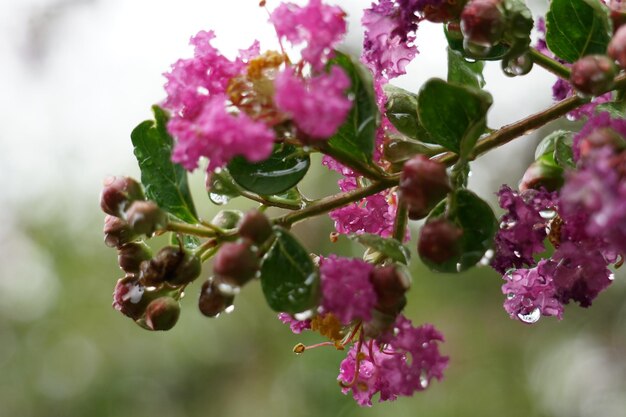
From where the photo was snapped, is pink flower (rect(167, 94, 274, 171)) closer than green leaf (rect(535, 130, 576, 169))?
Yes

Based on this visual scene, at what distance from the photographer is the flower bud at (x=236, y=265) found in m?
0.55

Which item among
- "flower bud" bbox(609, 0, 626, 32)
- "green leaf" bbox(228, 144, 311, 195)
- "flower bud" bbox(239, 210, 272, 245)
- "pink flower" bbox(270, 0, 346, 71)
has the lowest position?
"green leaf" bbox(228, 144, 311, 195)

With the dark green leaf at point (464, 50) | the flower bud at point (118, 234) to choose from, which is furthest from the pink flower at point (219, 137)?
the dark green leaf at point (464, 50)

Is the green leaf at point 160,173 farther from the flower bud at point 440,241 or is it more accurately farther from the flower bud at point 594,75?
the flower bud at point 594,75

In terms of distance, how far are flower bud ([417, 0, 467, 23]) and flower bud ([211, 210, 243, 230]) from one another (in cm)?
21

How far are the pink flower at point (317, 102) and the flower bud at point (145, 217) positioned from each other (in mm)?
135

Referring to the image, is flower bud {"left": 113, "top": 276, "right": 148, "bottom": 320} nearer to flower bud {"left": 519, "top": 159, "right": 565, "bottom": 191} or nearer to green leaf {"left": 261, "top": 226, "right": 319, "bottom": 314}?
green leaf {"left": 261, "top": 226, "right": 319, "bottom": 314}

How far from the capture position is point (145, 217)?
23.5 inches

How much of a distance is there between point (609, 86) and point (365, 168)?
18cm

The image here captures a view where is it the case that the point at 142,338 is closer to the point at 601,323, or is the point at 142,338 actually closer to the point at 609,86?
the point at 601,323

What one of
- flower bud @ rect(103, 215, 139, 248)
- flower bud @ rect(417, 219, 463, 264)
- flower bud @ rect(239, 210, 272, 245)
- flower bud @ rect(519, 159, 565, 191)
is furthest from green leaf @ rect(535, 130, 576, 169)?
flower bud @ rect(103, 215, 139, 248)

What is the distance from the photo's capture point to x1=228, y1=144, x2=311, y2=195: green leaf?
64 centimetres

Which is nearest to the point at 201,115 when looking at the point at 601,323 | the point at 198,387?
the point at 601,323

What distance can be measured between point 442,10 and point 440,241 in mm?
194
